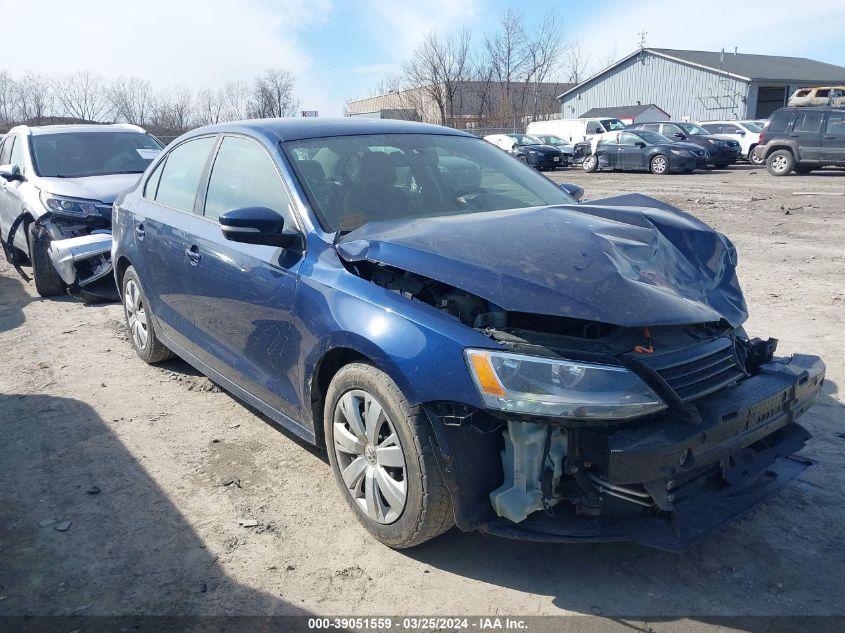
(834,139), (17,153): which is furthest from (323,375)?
(834,139)

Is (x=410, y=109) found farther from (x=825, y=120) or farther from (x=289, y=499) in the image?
(x=289, y=499)

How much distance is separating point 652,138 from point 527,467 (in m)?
23.2

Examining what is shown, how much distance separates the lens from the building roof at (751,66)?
45.7 meters

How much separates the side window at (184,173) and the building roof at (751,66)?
4678cm

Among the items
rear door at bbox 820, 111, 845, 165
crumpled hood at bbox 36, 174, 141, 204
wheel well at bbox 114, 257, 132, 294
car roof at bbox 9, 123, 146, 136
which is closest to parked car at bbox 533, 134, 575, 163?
rear door at bbox 820, 111, 845, 165

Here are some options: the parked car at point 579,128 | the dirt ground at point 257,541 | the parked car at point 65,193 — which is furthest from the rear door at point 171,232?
the parked car at point 579,128

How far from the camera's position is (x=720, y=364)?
276cm

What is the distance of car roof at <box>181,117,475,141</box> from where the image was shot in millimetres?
3854

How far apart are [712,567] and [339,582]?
1.50m

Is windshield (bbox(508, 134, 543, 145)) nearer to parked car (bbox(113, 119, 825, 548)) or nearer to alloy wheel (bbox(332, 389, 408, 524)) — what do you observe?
parked car (bbox(113, 119, 825, 548))

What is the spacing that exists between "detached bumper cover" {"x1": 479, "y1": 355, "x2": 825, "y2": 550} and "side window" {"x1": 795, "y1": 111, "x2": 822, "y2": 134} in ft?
62.8

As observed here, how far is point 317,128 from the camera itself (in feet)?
13.0

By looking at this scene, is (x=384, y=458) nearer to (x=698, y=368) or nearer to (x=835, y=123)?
(x=698, y=368)

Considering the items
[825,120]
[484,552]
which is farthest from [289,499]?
[825,120]
